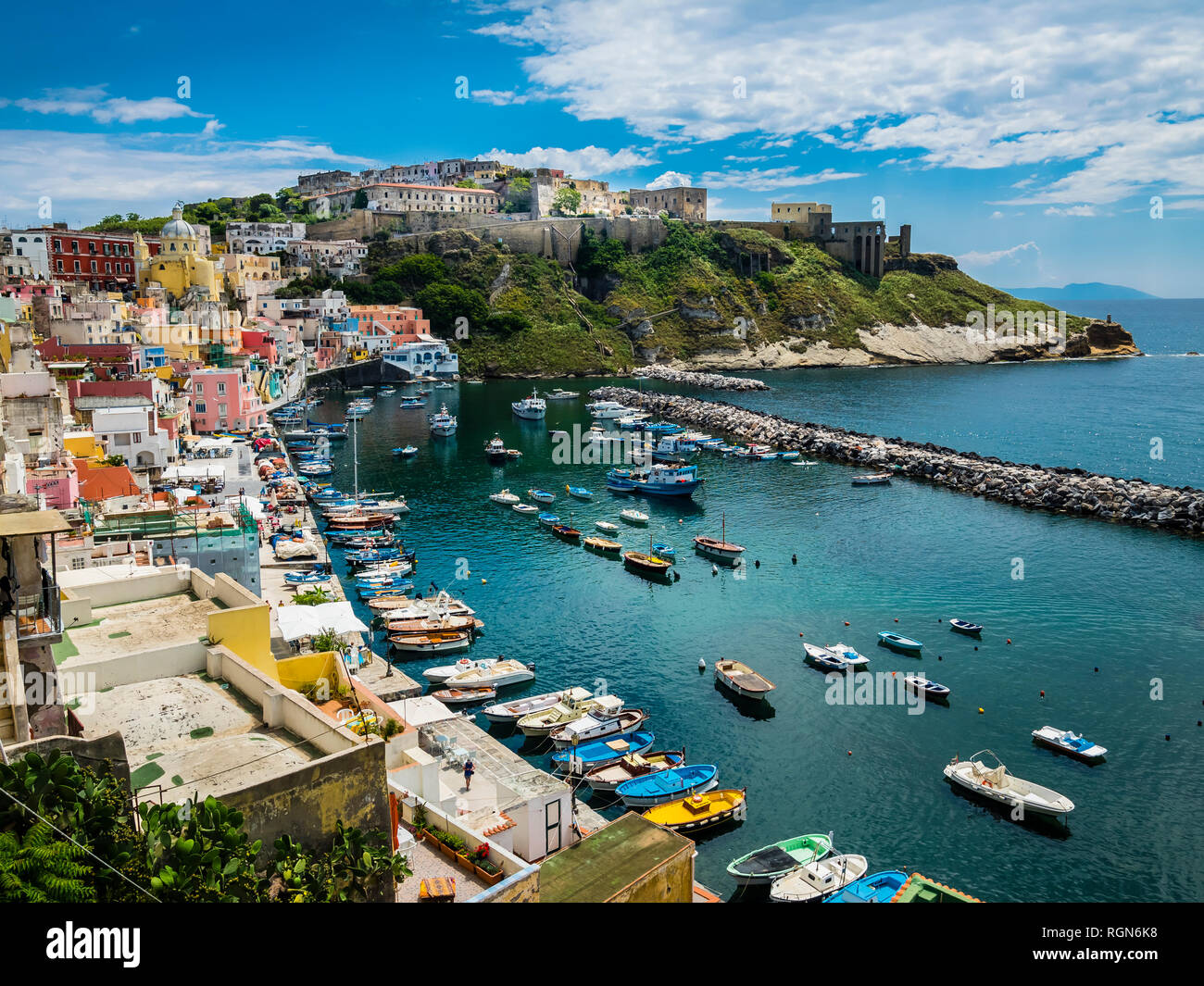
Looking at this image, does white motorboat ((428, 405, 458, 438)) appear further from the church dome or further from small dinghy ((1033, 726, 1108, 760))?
small dinghy ((1033, 726, 1108, 760))

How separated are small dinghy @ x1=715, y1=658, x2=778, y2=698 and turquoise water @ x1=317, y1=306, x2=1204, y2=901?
453 millimetres

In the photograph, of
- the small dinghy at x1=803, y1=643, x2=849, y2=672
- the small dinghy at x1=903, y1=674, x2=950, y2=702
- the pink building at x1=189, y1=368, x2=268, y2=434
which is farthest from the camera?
the pink building at x1=189, y1=368, x2=268, y2=434

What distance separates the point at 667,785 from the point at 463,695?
7165 millimetres

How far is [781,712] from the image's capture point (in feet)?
81.0

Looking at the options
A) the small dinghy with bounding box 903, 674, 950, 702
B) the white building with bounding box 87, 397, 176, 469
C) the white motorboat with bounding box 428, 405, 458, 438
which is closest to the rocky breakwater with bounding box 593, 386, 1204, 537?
the white motorboat with bounding box 428, 405, 458, 438

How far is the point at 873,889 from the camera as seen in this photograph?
1709cm

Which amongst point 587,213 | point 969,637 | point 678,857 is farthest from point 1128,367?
point 678,857

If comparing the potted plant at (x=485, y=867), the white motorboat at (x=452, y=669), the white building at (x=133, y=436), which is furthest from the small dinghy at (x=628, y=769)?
the white building at (x=133, y=436)

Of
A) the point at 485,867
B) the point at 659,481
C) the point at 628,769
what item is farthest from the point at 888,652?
the point at 659,481

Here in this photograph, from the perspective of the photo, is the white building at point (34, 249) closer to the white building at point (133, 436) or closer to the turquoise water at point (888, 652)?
the turquoise water at point (888, 652)

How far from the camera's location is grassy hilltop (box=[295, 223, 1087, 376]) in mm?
102750

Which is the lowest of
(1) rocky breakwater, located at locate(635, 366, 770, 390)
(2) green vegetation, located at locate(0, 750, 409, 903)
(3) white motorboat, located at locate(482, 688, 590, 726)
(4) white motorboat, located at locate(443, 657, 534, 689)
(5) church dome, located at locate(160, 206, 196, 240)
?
(3) white motorboat, located at locate(482, 688, 590, 726)
